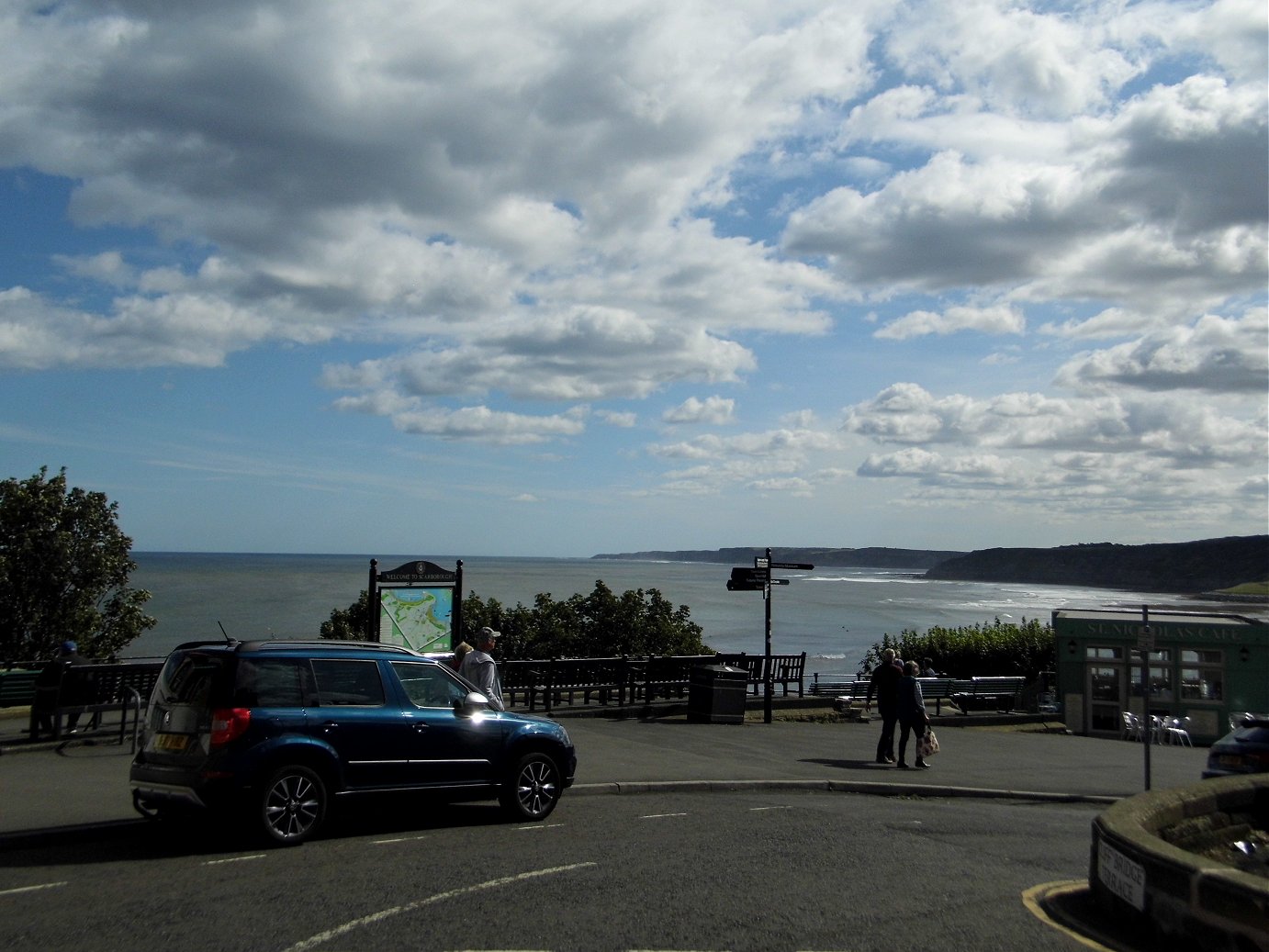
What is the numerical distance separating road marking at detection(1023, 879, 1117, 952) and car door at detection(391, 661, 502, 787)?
478 centimetres

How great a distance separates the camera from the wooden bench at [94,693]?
14.7 meters

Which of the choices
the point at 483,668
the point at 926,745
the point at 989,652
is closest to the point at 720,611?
the point at 989,652

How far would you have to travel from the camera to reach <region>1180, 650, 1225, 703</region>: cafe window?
89.6 feet

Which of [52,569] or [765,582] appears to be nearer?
[765,582]

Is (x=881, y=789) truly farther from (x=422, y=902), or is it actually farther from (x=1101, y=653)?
(x=1101, y=653)

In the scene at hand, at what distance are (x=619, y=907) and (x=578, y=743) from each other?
9.54 metres

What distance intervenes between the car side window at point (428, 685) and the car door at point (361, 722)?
0.77ft

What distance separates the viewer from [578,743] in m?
17.0

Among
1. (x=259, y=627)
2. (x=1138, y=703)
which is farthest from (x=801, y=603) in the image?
(x=1138, y=703)

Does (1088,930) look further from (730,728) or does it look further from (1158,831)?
(730,728)

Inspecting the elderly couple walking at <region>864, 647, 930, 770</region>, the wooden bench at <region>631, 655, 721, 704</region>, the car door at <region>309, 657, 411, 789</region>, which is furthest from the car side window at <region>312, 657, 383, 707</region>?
the wooden bench at <region>631, 655, 721, 704</region>

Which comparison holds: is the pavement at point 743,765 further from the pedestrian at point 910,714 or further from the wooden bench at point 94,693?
the wooden bench at point 94,693

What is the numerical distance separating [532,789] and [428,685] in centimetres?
141

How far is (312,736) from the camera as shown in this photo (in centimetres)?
961
